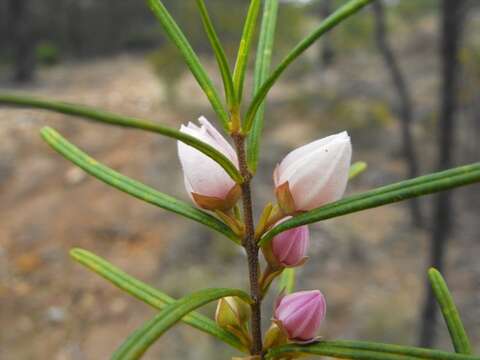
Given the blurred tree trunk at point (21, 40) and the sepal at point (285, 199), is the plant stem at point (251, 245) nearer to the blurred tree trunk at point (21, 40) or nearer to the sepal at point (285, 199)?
the sepal at point (285, 199)

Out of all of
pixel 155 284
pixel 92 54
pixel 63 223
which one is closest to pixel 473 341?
pixel 155 284

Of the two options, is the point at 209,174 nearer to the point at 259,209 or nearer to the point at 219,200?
the point at 219,200

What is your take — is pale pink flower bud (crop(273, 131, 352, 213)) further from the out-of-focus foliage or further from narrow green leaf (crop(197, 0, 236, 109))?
the out-of-focus foliage

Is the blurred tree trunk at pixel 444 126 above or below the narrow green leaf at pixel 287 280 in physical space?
above

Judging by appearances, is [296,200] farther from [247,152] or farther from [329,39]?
[329,39]

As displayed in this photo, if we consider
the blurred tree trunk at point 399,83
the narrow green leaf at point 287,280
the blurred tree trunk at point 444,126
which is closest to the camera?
the narrow green leaf at point 287,280

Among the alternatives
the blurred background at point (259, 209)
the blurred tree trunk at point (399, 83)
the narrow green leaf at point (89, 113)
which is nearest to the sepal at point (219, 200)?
the narrow green leaf at point (89, 113)
